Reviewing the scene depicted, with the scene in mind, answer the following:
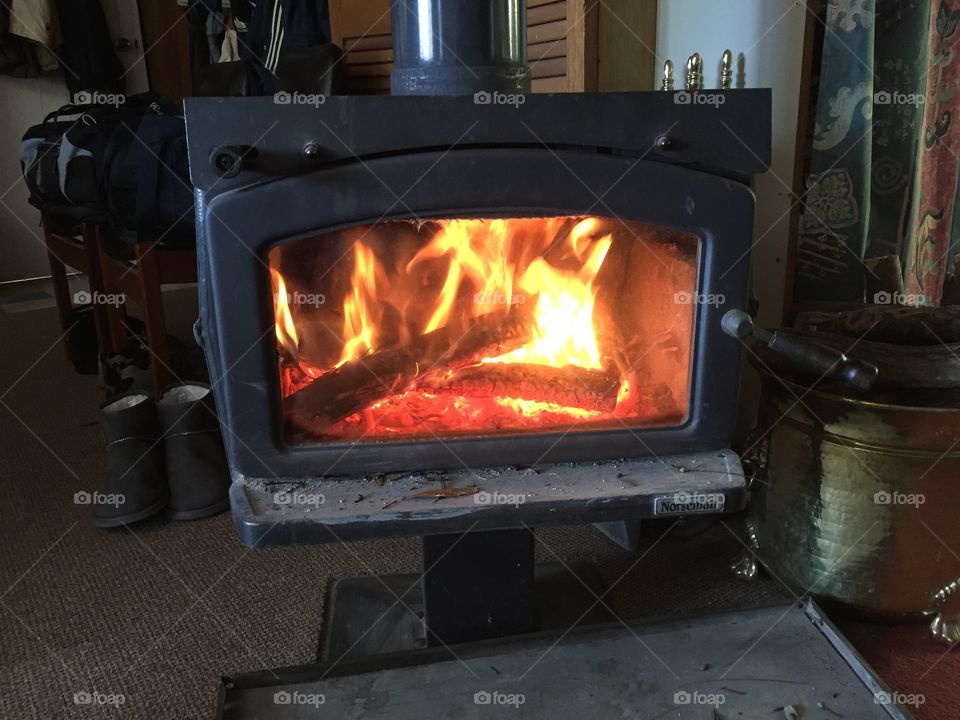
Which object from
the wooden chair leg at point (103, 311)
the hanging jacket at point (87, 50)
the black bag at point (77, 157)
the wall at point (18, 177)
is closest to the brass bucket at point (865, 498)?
the black bag at point (77, 157)

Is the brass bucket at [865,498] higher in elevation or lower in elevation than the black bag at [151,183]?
lower

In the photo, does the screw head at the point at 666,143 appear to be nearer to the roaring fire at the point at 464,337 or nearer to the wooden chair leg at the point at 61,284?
the roaring fire at the point at 464,337

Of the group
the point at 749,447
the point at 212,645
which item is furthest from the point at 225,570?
the point at 749,447

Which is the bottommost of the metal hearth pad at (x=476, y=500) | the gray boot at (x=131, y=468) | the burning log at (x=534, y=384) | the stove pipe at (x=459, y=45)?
the gray boot at (x=131, y=468)

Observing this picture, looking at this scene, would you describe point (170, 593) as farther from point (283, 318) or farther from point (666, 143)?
point (666, 143)

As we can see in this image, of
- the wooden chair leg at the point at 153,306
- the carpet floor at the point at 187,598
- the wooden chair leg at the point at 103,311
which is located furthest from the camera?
the wooden chair leg at the point at 103,311

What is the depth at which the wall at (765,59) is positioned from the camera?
1.18 m

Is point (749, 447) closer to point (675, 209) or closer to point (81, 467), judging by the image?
point (675, 209)

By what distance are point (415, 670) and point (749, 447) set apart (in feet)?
2.15

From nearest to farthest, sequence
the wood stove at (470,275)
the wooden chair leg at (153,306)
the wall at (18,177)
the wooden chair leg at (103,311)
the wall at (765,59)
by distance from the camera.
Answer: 1. the wood stove at (470,275)
2. the wall at (765,59)
3. the wooden chair leg at (153,306)
4. the wooden chair leg at (103,311)
5. the wall at (18,177)

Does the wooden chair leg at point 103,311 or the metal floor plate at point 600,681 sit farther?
the wooden chair leg at point 103,311

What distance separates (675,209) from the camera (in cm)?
85

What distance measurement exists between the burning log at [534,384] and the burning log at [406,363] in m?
0.02

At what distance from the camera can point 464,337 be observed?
3.19 feet
